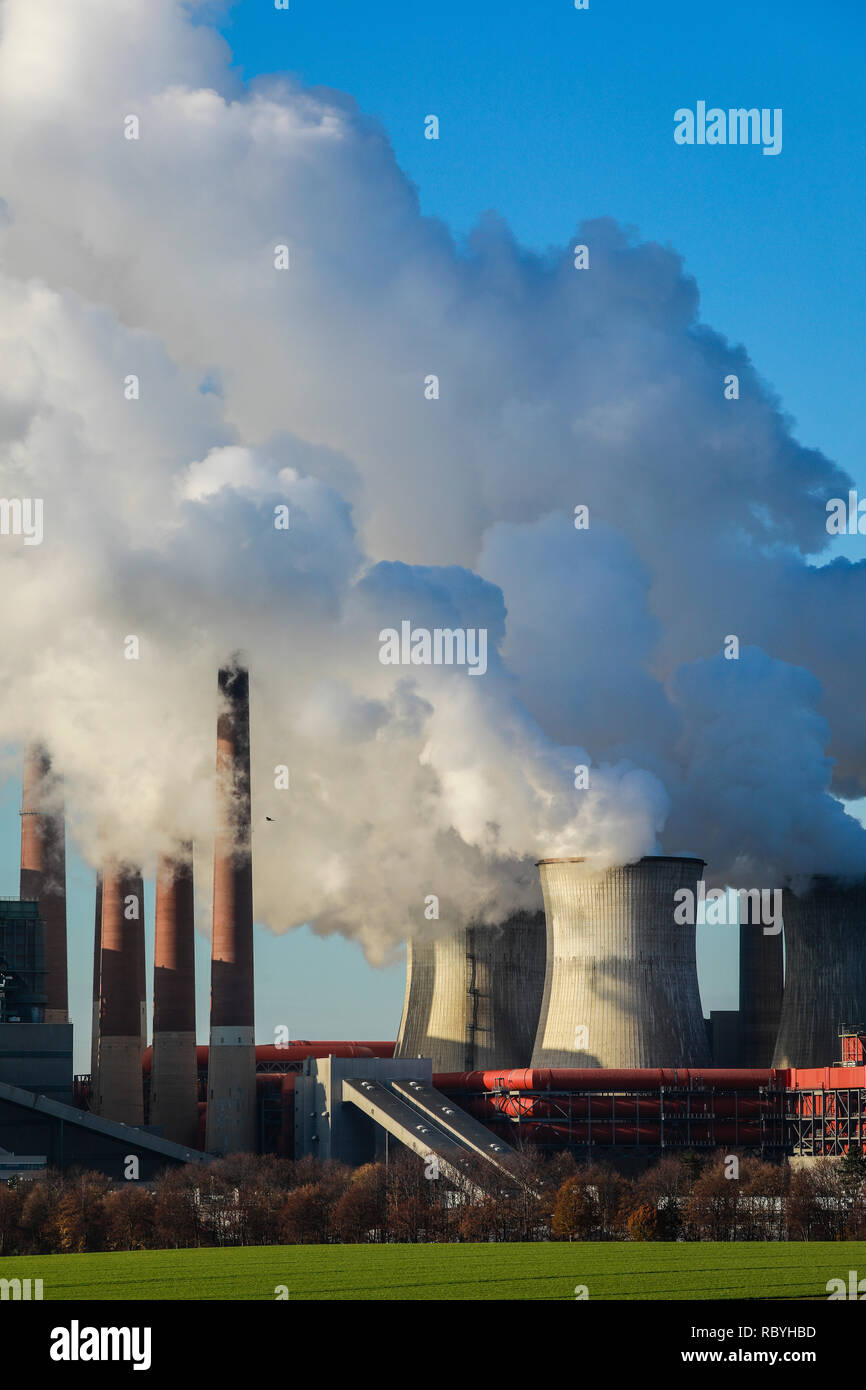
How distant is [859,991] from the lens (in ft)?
183

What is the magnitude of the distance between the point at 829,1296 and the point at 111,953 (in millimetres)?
39789

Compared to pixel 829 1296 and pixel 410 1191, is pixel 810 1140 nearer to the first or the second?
pixel 410 1191

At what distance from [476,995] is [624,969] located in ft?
37.5

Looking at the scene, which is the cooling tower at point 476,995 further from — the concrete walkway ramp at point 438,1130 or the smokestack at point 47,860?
the smokestack at point 47,860

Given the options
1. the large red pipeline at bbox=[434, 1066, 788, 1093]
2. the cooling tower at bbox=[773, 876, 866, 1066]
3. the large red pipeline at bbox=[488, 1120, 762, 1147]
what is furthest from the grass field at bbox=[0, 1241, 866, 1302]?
the cooling tower at bbox=[773, 876, 866, 1066]

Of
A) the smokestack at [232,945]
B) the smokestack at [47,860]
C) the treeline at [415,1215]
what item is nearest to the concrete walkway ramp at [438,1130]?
the smokestack at [232,945]

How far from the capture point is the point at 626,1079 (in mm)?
51156

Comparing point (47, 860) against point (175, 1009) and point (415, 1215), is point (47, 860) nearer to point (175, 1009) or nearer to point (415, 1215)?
point (175, 1009)

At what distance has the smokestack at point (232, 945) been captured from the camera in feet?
180

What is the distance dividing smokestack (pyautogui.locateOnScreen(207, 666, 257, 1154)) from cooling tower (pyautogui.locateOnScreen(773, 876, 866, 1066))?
638 inches

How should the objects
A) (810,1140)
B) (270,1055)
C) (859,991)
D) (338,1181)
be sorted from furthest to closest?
(270,1055), (859,991), (810,1140), (338,1181)

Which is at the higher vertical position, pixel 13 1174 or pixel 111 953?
pixel 111 953

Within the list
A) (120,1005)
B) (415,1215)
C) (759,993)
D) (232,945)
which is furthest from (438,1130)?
(759,993)
